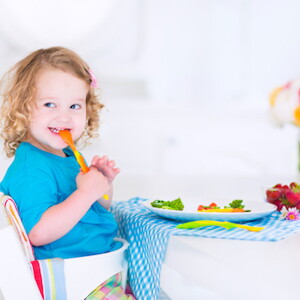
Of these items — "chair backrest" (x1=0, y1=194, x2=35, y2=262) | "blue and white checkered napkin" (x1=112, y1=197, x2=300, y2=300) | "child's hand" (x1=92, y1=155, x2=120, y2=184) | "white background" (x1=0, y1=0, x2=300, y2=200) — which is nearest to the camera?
"blue and white checkered napkin" (x1=112, y1=197, x2=300, y2=300)

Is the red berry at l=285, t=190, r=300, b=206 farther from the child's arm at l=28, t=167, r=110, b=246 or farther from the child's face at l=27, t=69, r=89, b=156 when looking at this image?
the child's face at l=27, t=69, r=89, b=156

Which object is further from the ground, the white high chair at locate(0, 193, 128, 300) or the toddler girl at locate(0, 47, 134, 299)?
the toddler girl at locate(0, 47, 134, 299)

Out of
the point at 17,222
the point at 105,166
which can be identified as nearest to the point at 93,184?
the point at 105,166

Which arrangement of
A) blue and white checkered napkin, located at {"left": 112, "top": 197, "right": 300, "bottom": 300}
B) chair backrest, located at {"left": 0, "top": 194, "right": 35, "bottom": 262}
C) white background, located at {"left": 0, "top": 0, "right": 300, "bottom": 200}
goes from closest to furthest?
blue and white checkered napkin, located at {"left": 112, "top": 197, "right": 300, "bottom": 300} < chair backrest, located at {"left": 0, "top": 194, "right": 35, "bottom": 262} < white background, located at {"left": 0, "top": 0, "right": 300, "bottom": 200}

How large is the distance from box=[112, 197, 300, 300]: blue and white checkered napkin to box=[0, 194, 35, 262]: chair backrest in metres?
0.24

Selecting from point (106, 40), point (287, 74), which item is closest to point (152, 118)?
point (106, 40)

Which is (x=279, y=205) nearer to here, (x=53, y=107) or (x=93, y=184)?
(x=93, y=184)

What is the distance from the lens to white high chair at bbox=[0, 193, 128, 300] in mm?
957

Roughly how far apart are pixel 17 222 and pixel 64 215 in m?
0.10

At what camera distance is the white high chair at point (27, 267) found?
96 centimetres

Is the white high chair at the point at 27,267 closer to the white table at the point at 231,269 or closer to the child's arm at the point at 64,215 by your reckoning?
the child's arm at the point at 64,215

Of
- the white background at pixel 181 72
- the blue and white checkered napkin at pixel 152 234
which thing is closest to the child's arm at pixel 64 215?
the blue and white checkered napkin at pixel 152 234

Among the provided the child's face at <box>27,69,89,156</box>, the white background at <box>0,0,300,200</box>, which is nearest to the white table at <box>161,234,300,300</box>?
the child's face at <box>27,69,89,156</box>

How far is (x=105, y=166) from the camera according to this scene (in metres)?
1.18
